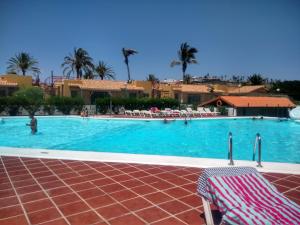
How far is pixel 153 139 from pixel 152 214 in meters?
11.5

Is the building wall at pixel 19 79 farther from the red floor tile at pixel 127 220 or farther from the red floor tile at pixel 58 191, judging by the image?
the red floor tile at pixel 127 220

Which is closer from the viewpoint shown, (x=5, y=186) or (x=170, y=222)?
(x=170, y=222)

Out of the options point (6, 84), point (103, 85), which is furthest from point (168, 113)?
point (6, 84)

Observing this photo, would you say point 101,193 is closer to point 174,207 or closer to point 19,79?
point 174,207

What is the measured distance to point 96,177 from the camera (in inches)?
Answer: 215

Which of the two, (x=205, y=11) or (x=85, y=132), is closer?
(x=205, y=11)

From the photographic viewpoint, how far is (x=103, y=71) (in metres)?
52.7

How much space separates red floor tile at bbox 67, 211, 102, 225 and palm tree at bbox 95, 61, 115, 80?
165 feet

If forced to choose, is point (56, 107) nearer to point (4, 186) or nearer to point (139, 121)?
point (139, 121)

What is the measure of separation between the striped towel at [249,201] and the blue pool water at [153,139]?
878cm

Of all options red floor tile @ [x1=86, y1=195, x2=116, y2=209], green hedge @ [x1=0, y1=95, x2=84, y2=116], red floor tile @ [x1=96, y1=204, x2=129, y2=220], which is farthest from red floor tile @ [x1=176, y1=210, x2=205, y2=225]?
green hedge @ [x1=0, y1=95, x2=84, y2=116]

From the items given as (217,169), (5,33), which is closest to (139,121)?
(5,33)

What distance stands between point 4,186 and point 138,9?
51.7 ft

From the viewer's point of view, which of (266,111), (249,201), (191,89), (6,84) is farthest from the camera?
(191,89)
